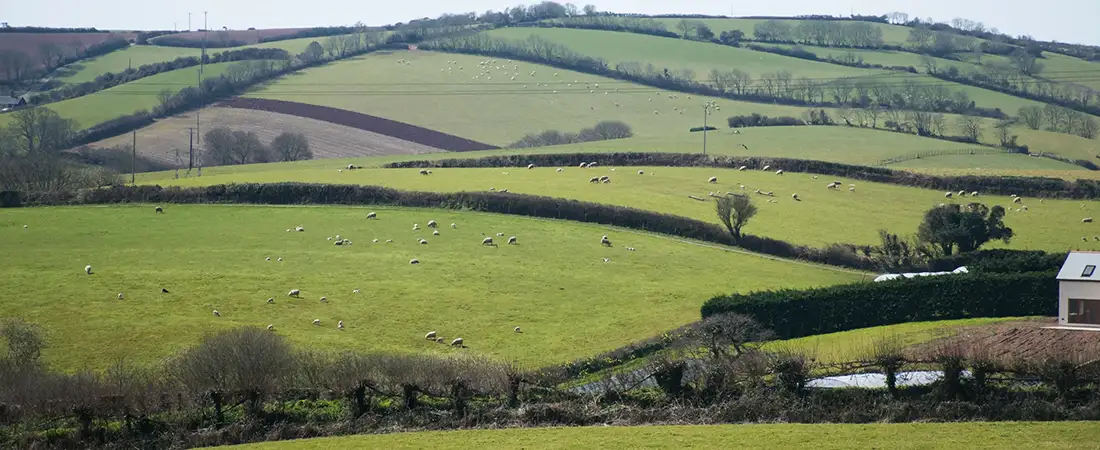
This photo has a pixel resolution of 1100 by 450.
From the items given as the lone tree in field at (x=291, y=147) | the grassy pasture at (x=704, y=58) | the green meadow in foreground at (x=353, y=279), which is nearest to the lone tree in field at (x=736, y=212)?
the green meadow in foreground at (x=353, y=279)

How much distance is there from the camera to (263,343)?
36375mm

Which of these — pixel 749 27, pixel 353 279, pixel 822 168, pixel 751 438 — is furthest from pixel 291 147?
pixel 751 438

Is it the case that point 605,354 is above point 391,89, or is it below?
below

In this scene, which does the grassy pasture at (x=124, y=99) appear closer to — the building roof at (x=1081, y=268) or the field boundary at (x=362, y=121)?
the field boundary at (x=362, y=121)

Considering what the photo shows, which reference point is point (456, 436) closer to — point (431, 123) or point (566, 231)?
point (566, 231)

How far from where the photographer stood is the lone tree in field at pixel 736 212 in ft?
207

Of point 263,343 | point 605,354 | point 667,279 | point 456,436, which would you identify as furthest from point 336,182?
point 456,436

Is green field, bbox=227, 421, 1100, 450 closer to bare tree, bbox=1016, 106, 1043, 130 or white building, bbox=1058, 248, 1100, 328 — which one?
white building, bbox=1058, 248, 1100, 328

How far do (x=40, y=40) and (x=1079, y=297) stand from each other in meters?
145

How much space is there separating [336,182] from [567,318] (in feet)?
89.2

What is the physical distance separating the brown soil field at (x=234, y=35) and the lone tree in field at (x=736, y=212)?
381ft

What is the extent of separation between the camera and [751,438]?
95.2 feet

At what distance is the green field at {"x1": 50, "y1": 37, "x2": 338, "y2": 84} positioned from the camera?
5861 inches

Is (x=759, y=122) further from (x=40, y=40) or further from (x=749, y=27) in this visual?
(x=40, y=40)
